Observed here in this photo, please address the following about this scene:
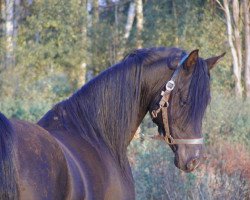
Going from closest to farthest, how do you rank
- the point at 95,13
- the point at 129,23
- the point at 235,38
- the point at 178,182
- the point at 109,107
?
the point at 109,107
the point at 178,182
the point at 235,38
the point at 95,13
the point at 129,23

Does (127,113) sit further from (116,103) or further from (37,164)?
(37,164)

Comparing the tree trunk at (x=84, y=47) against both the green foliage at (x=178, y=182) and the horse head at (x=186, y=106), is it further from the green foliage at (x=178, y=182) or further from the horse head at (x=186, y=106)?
the horse head at (x=186, y=106)

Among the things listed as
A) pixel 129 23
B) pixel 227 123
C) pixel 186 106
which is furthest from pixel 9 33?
pixel 186 106

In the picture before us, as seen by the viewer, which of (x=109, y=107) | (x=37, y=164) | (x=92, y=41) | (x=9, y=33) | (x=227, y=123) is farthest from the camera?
(x=92, y=41)

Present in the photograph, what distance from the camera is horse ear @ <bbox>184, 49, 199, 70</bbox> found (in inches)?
161

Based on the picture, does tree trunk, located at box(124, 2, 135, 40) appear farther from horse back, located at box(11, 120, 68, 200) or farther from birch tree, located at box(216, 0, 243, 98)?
horse back, located at box(11, 120, 68, 200)

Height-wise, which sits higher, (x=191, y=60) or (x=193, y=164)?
(x=191, y=60)

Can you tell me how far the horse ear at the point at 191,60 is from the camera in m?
4.10

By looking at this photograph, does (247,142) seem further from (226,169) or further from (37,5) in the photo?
(37,5)

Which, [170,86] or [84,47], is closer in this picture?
[170,86]

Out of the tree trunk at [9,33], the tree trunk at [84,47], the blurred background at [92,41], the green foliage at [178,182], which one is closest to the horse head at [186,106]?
the green foliage at [178,182]

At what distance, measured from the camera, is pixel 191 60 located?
4.11m

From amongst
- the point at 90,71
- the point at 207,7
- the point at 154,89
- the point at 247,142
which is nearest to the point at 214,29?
the point at 207,7

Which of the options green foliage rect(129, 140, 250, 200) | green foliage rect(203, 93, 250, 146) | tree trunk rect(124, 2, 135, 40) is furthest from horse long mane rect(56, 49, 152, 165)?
tree trunk rect(124, 2, 135, 40)
